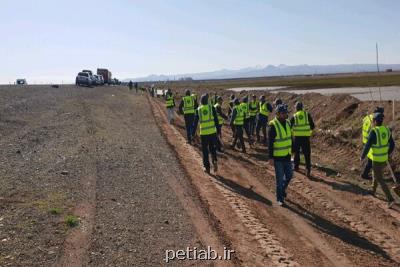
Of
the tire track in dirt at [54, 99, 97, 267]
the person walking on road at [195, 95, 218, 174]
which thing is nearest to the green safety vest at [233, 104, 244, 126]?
the person walking on road at [195, 95, 218, 174]

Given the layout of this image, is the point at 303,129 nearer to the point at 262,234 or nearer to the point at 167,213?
the point at 262,234

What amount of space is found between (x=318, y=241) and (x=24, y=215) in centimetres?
526

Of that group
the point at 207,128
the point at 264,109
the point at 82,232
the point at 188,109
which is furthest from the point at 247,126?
the point at 82,232

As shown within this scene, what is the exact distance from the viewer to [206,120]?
13305mm

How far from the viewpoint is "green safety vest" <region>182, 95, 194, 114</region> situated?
19.0 meters

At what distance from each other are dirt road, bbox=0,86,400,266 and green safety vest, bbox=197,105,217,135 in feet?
3.99

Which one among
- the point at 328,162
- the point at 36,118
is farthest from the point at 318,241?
the point at 36,118

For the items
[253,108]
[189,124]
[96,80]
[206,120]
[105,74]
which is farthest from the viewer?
[105,74]

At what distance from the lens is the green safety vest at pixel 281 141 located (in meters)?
10.2

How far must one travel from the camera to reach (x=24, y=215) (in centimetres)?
863

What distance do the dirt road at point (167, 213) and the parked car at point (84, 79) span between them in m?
54.0

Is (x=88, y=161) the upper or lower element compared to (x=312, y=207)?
upper

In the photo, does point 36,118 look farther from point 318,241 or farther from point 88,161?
point 318,241

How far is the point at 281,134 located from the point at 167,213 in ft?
9.85
